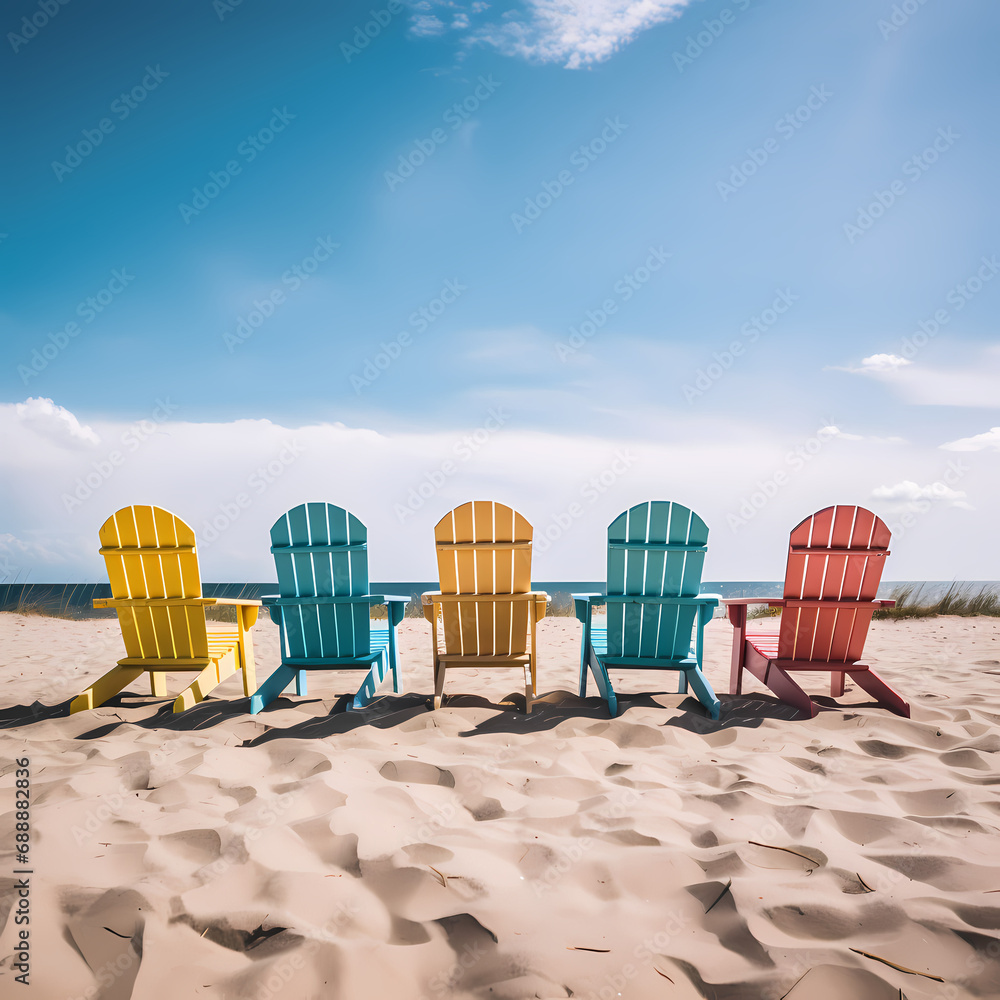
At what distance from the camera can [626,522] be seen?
12.6ft

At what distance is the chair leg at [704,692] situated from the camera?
3.52 metres

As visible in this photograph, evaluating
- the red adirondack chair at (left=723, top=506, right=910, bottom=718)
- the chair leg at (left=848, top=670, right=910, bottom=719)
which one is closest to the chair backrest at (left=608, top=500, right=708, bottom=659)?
the red adirondack chair at (left=723, top=506, right=910, bottom=718)

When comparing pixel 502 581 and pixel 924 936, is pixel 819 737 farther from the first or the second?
pixel 502 581

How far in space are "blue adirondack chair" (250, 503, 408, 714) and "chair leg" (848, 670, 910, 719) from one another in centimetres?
305

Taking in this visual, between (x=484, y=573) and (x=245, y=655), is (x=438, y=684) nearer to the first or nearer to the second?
(x=484, y=573)

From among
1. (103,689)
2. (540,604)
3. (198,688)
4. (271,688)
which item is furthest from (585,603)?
(103,689)

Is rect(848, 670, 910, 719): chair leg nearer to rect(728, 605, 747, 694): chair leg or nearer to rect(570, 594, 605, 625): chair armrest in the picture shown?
rect(728, 605, 747, 694): chair leg

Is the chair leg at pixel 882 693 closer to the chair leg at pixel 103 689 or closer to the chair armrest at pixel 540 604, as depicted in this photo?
the chair armrest at pixel 540 604

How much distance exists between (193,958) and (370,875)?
49cm

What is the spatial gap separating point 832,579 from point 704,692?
3.68 ft

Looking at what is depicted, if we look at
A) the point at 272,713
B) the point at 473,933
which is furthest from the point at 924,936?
the point at 272,713

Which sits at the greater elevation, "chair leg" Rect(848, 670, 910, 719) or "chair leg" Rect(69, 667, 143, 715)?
"chair leg" Rect(69, 667, 143, 715)

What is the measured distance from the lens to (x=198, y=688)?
372cm

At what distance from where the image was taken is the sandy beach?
1.40 m
